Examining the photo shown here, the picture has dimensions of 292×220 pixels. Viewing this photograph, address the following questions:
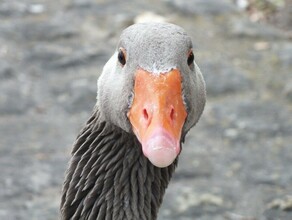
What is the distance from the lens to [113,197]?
3674mm

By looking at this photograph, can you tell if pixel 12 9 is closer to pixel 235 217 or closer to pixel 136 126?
pixel 235 217

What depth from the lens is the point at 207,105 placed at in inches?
251

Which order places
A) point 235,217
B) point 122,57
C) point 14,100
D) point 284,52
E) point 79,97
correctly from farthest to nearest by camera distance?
point 284,52, point 79,97, point 14,100, point 235,217, point 122,57

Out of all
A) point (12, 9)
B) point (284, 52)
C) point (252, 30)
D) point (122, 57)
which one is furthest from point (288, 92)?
point (122, 57)

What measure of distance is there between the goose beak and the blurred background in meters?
2.22

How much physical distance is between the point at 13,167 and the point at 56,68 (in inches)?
A: 55.2

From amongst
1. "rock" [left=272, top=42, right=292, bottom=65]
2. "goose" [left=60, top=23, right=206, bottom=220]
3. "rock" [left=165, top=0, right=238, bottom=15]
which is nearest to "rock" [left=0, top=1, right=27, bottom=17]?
"rock" [left=165, top=0, right=238, bottom=15]

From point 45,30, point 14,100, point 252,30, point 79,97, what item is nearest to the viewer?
point 14,100

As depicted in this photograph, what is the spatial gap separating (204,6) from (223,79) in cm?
130

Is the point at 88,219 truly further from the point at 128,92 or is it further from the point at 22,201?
the point at 22,201

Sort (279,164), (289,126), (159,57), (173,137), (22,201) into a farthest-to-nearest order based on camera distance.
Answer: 1. (289,126)
2. (279,164)
3. (22,201)
4. (159,57)
5. (173,137)

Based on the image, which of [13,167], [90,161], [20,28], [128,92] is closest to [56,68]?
[20,28]

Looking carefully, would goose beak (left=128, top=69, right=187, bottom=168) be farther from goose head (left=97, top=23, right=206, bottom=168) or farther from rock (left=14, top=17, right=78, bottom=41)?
rock (left=14, top=17, right=78, bottom=41)

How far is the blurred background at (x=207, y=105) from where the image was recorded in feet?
17.8
